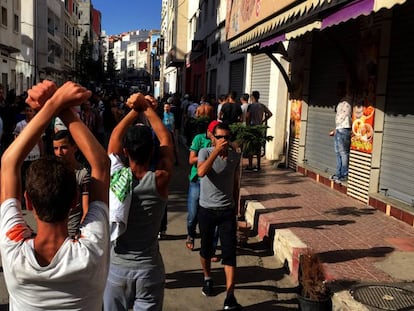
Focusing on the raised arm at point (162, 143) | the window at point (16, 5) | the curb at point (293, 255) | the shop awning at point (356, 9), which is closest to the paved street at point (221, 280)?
the curb at point (293, 255)

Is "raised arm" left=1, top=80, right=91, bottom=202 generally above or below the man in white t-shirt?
above

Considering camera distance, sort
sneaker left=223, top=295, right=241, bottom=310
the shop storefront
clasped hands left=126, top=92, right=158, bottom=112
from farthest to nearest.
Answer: the shop storefront
sneaker left=223, top=295, right=241, bottom=310
clasped hands left=126, top=92, right=158, bottom=112

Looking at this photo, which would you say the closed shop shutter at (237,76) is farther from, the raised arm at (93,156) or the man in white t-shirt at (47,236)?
the man in white t-shirt at (47,236)

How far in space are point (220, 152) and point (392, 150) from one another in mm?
4229

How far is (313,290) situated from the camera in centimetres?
416

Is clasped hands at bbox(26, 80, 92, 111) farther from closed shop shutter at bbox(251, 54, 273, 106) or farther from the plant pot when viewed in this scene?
closed shop shutter at bbox(251, 54, 273, 106)

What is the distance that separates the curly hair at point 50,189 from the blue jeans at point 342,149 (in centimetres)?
784

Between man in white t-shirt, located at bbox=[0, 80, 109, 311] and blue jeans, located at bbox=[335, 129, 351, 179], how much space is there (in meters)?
7.72

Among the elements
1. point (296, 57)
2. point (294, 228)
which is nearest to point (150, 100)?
point (294, 228)

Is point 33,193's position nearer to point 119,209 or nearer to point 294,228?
point 119,209

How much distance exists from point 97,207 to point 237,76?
58.6 ft

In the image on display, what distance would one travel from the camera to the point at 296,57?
12164mm

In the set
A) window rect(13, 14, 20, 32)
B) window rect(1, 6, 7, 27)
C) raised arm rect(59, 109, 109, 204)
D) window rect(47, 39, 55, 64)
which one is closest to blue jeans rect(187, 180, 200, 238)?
raised arm rect(59, 109, 109, 204)

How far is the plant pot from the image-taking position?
4.10 m
